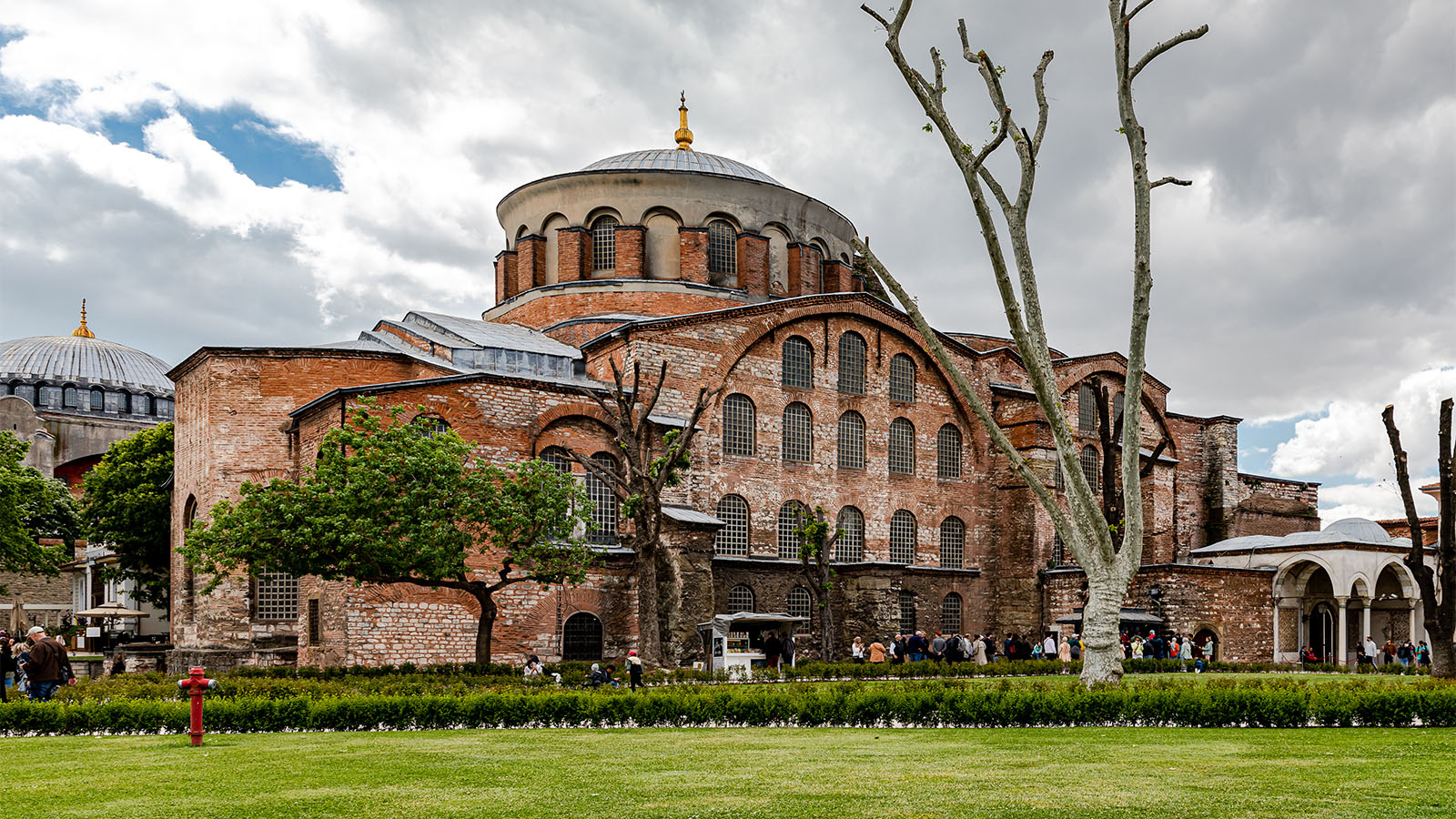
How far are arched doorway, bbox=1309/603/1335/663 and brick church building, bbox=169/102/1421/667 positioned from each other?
8.49 ft

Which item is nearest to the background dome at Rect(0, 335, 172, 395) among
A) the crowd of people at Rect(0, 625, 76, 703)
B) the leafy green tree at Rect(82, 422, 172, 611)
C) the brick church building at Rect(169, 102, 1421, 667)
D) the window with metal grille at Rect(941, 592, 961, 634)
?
the leafy green tree at Rect(82, 422, 172, 611)

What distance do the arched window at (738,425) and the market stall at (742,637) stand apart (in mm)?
4976

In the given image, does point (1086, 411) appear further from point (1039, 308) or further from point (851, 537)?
point (1039, 308)

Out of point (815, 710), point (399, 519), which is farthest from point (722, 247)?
point (815, 710)

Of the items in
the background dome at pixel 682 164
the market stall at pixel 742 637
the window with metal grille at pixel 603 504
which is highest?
the background dome at pixel 682 164

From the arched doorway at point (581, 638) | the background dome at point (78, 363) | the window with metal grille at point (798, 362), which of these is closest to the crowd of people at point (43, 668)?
the arched doorway at point (581, 638)

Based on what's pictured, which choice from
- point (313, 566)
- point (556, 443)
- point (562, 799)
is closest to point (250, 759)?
point (562, 799)

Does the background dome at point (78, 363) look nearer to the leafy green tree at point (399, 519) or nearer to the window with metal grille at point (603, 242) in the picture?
the window with metal grille at point (603, 242)

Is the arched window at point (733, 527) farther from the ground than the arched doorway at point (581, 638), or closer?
farther from the ground

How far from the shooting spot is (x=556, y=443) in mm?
30219

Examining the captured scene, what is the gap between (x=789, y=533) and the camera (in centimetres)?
3438

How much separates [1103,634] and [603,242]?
25178 millimetres

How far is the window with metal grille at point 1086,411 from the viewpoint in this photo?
134 ft

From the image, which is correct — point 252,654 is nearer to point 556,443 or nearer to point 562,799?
point 556,443
